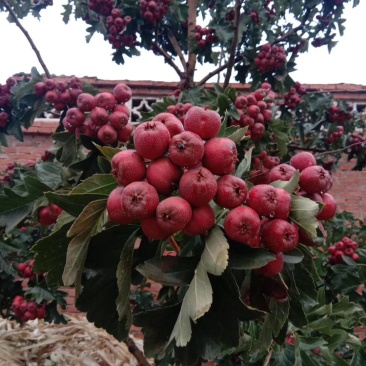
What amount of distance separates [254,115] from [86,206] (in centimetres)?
104

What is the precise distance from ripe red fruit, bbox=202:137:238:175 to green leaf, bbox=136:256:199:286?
17 cm

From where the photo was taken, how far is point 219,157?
839 mm

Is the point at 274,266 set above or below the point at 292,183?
below

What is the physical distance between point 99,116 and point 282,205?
2.34 ft

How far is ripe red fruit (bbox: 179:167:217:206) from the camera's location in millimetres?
792

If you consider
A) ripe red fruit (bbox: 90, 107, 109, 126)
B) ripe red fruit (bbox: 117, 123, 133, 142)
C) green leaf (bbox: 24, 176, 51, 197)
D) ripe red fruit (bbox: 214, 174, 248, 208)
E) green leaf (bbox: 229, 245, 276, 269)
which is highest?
ripe red fruit (bbox: 214, 174, 248, 208)

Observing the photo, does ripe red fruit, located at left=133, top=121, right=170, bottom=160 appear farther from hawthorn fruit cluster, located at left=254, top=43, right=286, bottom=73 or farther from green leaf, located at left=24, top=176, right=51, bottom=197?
hawthorn fruit cluster, located at left=254, top=43, right=286, bottom=73

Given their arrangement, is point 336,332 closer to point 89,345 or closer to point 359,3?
point 89,345

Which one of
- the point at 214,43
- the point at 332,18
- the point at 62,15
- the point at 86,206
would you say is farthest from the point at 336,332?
the point at 62,15

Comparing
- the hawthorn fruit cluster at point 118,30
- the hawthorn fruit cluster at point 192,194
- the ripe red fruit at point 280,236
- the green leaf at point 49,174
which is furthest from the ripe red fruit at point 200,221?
the hawthorn fruit cluster at point 118,30

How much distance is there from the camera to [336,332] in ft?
5.37

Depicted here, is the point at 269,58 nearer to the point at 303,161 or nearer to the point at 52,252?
the point at 303,161

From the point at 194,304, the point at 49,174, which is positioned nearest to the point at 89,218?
the point at 194,304

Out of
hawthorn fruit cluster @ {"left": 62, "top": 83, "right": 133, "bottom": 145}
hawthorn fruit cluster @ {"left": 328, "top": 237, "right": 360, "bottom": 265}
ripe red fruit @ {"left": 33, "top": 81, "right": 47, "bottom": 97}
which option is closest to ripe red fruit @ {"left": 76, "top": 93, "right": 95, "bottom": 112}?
hawthorn fruit cluster @ {"left": 62, "top": 83, "right": 133, "bottom": 145}
